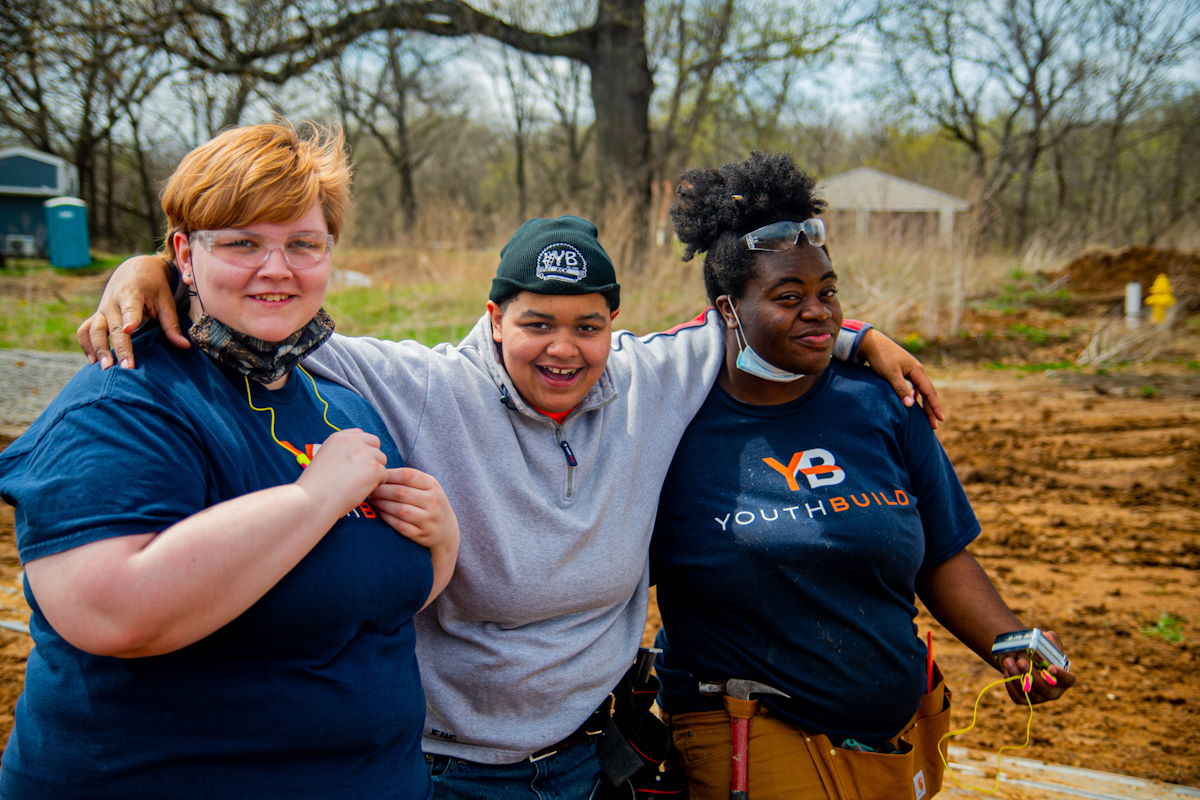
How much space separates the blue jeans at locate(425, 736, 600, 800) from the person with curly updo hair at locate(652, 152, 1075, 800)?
0.42 metres

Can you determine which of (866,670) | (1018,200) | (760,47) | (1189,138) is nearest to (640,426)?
(866,670)

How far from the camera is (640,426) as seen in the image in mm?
2598

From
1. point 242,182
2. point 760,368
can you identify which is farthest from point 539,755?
point 242,182

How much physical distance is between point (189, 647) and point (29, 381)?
7.52m

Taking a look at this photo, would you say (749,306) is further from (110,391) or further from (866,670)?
(110,391)

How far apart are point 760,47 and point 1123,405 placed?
26.1 ft

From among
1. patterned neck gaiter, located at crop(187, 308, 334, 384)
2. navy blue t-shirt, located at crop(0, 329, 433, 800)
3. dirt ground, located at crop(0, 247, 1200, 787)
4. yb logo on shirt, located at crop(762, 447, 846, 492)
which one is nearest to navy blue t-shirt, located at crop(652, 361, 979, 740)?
yb logo on shirt, located at crop(762, 447, 846, 492)

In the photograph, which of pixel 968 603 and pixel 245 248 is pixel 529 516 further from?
pixel 968 603

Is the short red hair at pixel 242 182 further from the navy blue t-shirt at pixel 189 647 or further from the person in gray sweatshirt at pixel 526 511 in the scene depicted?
the person in gray sweatshirt at pixel 526 511

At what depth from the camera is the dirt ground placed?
399 cm

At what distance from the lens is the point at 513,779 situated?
2.37 meters

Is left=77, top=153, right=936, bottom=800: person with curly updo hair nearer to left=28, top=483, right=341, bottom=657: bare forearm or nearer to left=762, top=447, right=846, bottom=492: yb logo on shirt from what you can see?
left=762, top=447, right=846, bottom=492: yb logo on shirt

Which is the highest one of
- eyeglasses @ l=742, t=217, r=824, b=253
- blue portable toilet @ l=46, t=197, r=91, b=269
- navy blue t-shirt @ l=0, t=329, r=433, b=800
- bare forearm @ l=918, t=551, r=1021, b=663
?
blue portable toilet @ l=46, t=197, r=91, b=269

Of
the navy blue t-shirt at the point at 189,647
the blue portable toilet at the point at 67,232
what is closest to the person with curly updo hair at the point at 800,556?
the navy blue t-shirt at the point at 189,647
